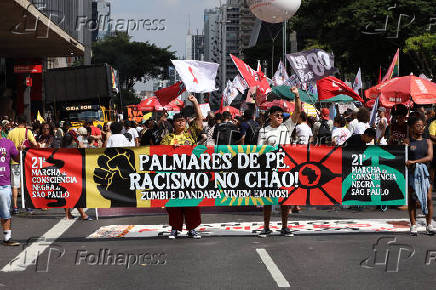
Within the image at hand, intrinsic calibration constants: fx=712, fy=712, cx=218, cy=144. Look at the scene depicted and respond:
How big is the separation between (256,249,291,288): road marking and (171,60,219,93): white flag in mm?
6659

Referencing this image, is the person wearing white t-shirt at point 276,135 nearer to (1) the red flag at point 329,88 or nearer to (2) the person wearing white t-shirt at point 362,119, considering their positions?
(2) the person wearing white t-shirt at point 362,119

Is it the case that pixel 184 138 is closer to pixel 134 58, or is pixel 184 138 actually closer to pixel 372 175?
pixel 372 175

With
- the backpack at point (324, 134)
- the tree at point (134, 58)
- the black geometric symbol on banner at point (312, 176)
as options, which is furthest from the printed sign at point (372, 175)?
the tree at point (134, 58)

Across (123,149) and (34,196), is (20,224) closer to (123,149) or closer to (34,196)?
(34,196)

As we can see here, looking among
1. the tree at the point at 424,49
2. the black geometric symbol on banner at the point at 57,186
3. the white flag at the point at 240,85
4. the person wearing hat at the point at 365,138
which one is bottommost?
the black geometric symbol on banner at the point at 57,186

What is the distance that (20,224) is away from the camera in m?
12.5

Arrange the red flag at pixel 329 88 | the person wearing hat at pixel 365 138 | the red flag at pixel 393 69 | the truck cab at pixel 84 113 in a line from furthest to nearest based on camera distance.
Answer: the truck cab at pixel 84 113, the red flag at pixel 393 69, the red flag at pixel 329 88, the person wearing hat at pixel 365 138

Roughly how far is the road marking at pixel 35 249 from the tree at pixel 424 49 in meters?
31.7

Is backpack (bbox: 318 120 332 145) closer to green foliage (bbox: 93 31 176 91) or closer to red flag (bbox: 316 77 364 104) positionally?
red flag (bbox: 316 77 364 104)

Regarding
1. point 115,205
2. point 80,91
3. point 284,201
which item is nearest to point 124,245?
point 115,205

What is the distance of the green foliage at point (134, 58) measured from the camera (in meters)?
88.1

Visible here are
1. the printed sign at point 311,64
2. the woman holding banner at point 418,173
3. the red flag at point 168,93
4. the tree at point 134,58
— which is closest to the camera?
the woman holding banner at point 418,173

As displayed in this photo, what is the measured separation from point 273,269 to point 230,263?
61cm

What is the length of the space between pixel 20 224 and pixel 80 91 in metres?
22.7
